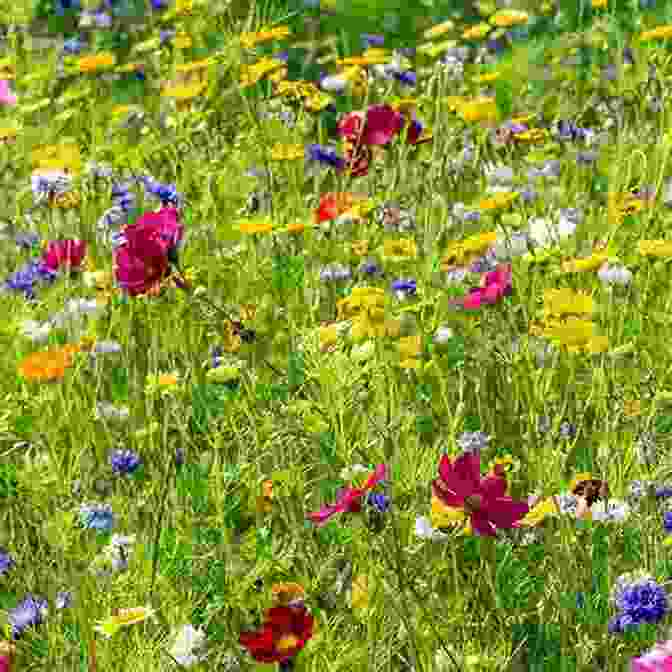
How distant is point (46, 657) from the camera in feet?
4.56

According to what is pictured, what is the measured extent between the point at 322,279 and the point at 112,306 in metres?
0.31

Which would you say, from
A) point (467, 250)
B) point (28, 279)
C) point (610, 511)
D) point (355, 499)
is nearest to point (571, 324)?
point (610, 511)

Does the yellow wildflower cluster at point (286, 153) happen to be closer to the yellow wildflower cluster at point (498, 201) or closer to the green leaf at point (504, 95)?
the yellow wildflower cluster at point (498, 201)

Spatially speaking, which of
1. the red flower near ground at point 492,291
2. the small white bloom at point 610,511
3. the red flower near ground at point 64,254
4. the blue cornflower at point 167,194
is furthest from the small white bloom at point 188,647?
the blue cornflower at point 167,194

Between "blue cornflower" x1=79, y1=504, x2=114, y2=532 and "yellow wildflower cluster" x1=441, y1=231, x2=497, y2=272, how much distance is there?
598 mm

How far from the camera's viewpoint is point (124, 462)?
5.47ft

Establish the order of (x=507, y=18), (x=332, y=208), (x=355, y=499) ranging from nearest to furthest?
(x=355, y=499) < (x=332, y=208) < (x=507, y=18)

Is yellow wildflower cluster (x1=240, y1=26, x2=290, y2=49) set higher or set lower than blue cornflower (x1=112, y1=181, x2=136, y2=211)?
higher

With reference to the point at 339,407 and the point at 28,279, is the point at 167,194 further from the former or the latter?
the point at 339,407

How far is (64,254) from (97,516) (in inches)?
23.0

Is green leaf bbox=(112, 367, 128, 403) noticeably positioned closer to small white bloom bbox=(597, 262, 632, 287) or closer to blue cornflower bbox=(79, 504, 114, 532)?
blue cornflower bbox=(79, 504, 114, 532)

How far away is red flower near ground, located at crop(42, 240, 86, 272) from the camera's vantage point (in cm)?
196

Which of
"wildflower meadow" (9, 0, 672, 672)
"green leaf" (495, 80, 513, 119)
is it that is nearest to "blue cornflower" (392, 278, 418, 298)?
"wildflower meadow" (9, 0, 672, 672)

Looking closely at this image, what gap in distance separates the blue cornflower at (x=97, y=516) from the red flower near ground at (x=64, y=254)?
50cm
